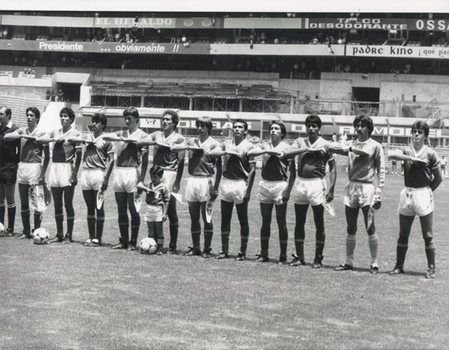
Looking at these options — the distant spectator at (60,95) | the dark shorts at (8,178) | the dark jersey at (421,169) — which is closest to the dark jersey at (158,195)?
the dark shorts at (8,178)

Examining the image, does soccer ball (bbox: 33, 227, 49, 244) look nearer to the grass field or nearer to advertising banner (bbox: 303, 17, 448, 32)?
the grass field

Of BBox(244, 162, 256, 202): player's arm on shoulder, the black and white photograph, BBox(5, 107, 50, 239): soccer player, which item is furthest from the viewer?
BBox(5, 107, 50, 239): soccer player

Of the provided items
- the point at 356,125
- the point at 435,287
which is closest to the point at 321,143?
the point at 356,125

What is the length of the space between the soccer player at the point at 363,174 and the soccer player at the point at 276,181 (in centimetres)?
84

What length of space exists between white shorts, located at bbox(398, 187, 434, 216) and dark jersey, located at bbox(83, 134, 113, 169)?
4711 mm

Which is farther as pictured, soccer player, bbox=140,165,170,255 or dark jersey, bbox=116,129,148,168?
dark jersey, bbox=116,129,148,168

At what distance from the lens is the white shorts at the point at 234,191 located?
32.3 ft

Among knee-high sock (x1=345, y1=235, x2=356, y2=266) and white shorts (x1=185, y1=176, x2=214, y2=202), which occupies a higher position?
white shorts (x1=185, y1=176, x2=214, y2=202)

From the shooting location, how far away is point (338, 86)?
55594mm

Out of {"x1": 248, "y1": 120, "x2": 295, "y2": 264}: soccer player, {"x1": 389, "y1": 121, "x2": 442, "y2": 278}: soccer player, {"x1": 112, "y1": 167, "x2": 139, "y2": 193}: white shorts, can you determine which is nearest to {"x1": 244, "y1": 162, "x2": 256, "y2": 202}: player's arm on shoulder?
{"x1": 248, "y1": 120, "x2": 295, "y2": 264}: soccer player

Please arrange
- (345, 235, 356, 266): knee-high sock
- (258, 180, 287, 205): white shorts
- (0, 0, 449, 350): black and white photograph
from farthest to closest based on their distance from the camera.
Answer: (258, 180, 287, 205): white shorts
(345, 235, 356, 266): knee-high sock
(0, 0, 449, 350): black and white photograph

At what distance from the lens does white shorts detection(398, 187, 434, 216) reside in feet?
29.3

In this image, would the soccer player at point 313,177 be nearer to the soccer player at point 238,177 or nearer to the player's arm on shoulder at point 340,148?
the player's arm on shoulder at point 340,148
